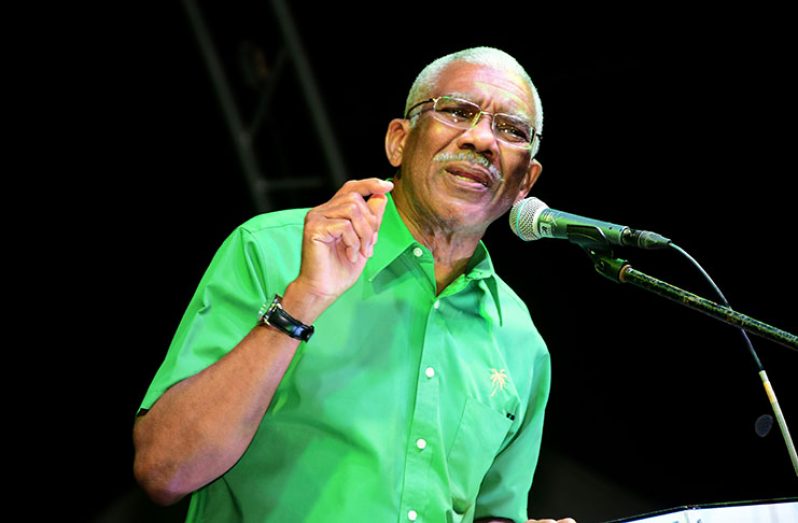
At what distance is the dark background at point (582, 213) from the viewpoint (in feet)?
11.0

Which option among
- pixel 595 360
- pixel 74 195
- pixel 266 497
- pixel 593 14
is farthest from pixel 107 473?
pixel 593 14

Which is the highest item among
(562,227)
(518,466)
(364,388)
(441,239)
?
(562,227)

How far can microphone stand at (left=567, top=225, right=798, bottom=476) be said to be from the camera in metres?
1.55

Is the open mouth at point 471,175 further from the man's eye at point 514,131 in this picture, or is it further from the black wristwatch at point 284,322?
the black wristwatch at point 284,322

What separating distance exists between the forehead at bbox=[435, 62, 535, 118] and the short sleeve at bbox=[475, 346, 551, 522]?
0.72 m

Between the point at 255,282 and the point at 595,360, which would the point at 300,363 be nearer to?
the point at 255,282

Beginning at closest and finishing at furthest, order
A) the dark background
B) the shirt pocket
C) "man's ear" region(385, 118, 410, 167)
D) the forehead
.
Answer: the shirt pocket < the forehead < "man's ear" region(385, 118, 410, 167) < the dark background

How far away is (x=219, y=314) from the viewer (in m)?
1.95

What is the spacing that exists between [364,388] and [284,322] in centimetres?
39

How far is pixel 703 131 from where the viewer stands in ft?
11.5

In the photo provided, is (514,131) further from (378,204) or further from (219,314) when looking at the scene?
(219,314)

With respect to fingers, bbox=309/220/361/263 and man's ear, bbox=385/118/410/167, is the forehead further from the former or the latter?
fingers, bbox=309/220/361/263

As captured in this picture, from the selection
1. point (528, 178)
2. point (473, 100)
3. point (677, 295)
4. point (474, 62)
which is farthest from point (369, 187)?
point (528, 178)

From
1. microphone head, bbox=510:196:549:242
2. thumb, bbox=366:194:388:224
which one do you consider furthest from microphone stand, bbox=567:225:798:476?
thumb, bbox=366:194:388:224
